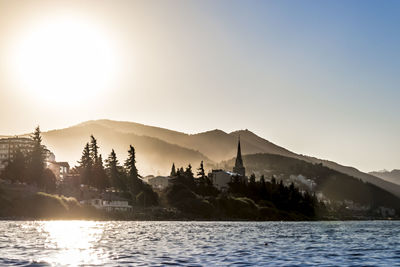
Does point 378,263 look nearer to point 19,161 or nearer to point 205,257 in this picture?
point 205,257

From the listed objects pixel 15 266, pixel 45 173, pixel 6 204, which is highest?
pixel 45 173

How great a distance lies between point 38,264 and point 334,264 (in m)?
24.2

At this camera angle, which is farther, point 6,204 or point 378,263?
point 6,204

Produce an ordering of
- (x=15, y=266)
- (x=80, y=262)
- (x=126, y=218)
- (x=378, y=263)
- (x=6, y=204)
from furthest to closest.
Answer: (x=126, y=218), (x=6, y=204), (x=378, y=263), (x=80, y=262), (x=15, y=266)

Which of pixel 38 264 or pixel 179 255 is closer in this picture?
pixel 38 264

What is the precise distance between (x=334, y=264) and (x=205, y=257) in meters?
11.4

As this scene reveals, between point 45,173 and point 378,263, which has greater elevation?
point 45,173

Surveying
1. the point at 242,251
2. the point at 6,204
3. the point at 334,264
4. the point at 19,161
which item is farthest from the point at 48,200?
the point at 334,264

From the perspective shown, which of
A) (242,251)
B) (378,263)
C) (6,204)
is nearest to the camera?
(378,263)

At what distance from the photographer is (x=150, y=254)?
168 ft

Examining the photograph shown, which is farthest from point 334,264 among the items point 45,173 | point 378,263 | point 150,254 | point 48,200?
point 45,173

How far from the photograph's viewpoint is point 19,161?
197 metres

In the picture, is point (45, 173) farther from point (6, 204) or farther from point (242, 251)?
point (242, 251)

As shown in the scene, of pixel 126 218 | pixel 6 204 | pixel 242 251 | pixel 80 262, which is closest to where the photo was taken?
pixel 80 262
